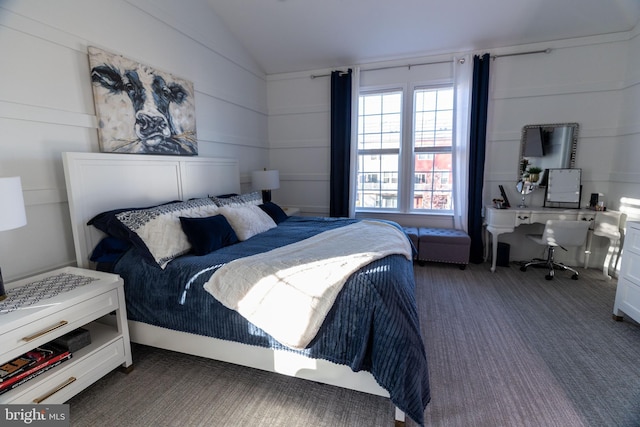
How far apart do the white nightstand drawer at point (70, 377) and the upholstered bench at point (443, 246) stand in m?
3.14

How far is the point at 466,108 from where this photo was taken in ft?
12.4

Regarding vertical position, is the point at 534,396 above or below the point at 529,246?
below

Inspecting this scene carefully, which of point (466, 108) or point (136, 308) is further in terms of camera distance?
point (466, 108)

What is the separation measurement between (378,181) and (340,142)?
80 centimetres

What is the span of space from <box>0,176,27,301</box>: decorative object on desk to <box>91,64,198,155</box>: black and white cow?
96cm

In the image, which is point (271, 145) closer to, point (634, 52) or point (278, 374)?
point (278, 374)

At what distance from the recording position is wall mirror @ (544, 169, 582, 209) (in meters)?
3.58

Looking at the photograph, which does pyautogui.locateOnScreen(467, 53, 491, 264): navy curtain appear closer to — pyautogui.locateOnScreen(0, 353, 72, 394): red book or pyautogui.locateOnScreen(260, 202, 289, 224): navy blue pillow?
pyautogui.locateOnScreen(260, 202, 289, 224): navy blue pillow

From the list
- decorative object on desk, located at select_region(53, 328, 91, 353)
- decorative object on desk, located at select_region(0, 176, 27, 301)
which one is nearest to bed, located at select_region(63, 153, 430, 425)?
decorative object on desk, located at select_region(53, 328, 91, 353)

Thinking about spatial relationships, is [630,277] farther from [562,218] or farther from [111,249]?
[111,249]

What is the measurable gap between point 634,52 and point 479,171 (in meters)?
1.90

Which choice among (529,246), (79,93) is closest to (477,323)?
(529,246)

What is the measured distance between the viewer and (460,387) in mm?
1738

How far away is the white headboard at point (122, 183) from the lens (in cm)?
201
